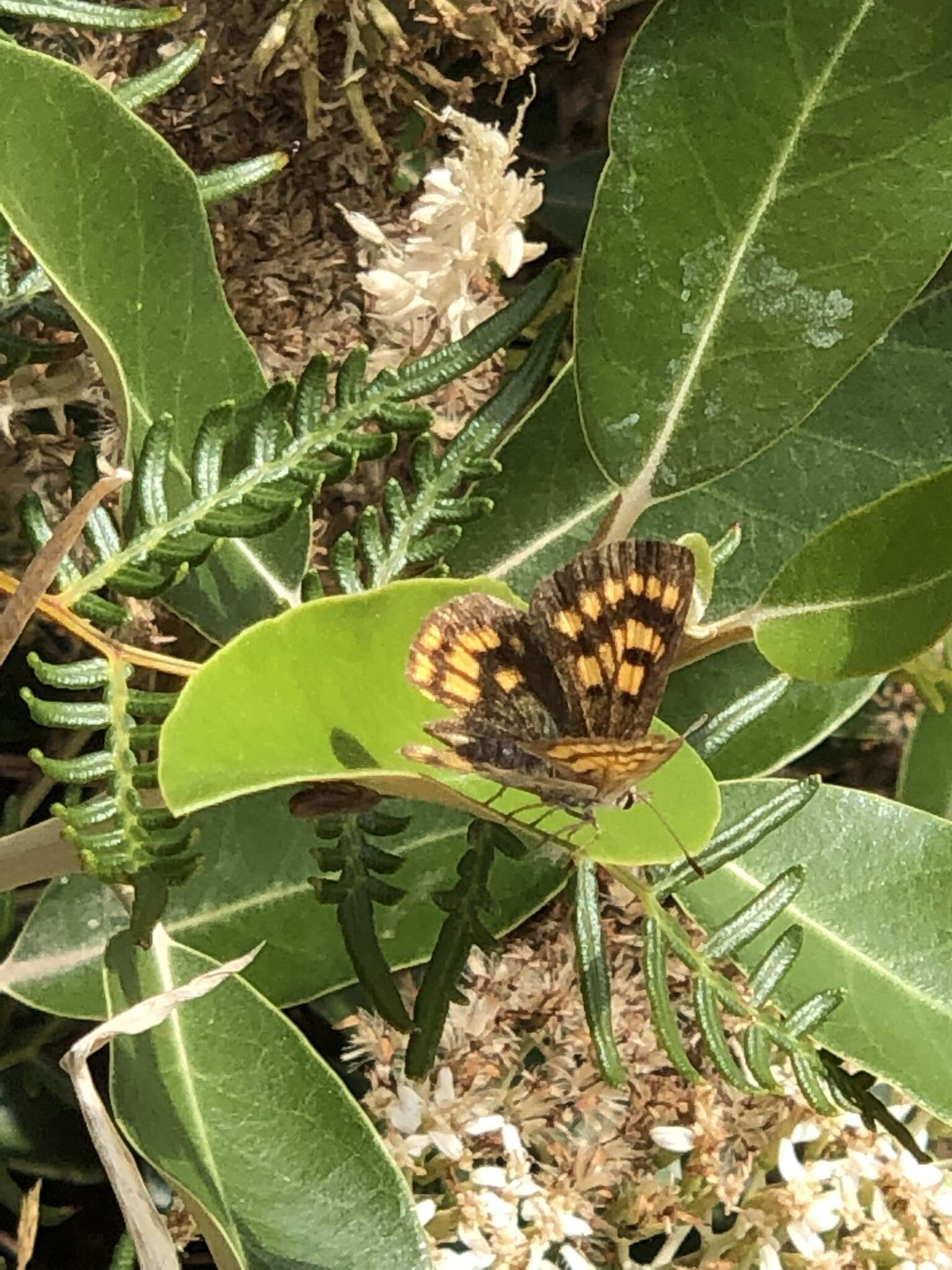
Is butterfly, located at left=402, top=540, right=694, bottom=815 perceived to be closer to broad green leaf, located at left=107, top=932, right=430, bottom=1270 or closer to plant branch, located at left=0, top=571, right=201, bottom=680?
plant branch, located at left=0, top=571, right=201, bottom=680

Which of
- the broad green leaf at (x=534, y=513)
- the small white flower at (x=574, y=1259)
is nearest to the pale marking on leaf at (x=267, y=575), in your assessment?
the broad green leaf at (x=534, y=513)

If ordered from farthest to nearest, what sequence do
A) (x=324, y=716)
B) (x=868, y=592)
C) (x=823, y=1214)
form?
(x=823, y=1214)
(x=868, y=592)
(x=324, y=716)

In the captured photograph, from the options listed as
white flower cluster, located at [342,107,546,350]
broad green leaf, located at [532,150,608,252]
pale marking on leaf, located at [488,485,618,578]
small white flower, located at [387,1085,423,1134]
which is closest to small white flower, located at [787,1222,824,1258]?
small white flower, located at [387,1085,423,1134]

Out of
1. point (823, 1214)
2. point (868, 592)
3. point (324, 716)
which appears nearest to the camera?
point (324, 716)

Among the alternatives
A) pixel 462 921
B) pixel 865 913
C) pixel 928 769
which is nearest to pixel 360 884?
pixel 462 921

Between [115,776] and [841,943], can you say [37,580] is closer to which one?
[115,776]

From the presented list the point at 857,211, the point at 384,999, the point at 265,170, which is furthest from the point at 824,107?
the point at 384,999

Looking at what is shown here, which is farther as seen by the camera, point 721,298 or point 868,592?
point 721,298
